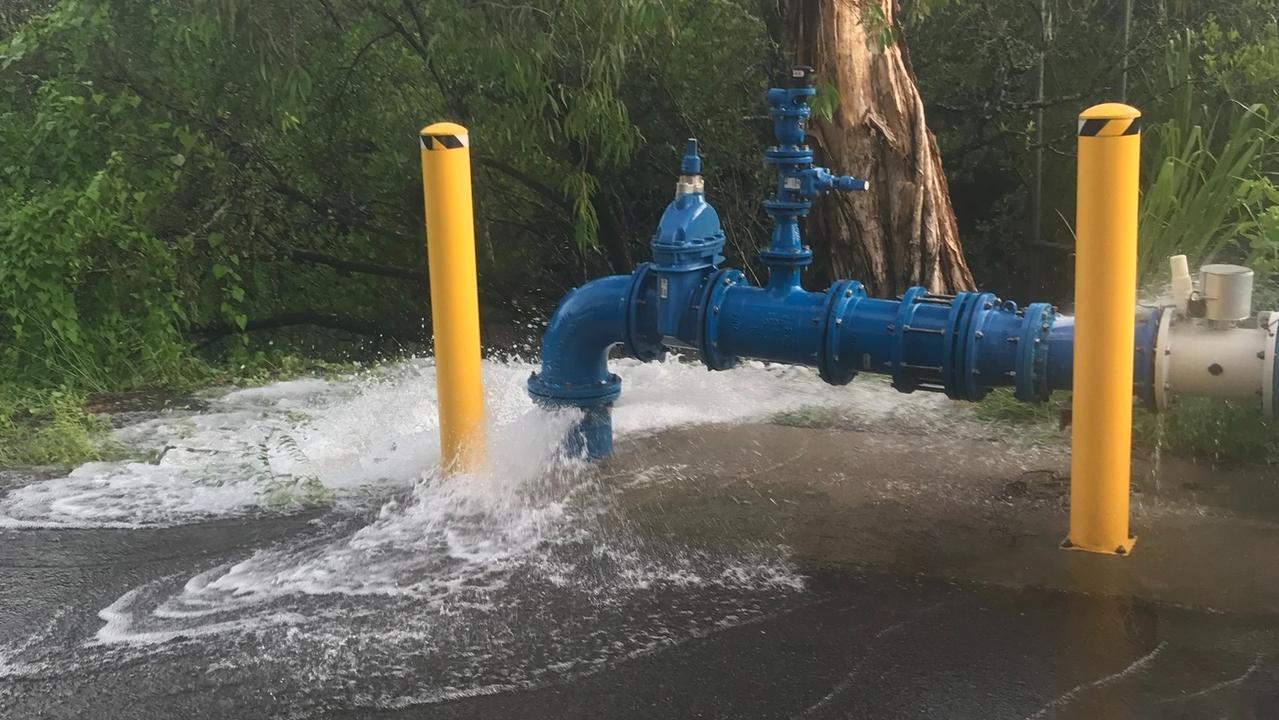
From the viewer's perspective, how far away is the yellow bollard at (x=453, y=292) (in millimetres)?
4188

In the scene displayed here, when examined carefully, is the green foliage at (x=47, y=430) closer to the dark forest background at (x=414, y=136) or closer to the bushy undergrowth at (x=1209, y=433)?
the dark forest background at (x=414, y=136)

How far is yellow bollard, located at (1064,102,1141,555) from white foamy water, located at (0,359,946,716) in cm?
89

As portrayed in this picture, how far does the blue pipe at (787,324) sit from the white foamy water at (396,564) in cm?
29

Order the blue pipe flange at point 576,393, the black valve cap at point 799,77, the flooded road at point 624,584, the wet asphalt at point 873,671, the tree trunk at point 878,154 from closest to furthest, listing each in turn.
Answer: the wet asphalt at point 873,671 → the flooded road at point 624,584 → the black valve cap at point 799,77 → the blue pipe flange at point 576,393 → the tree trunk at point 878,154

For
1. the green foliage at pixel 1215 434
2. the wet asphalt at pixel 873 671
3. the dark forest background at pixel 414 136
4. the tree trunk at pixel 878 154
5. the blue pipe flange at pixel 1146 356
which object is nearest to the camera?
the wet asphalt at pixel 873 671

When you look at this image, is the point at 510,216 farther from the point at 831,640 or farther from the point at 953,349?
the point at 831,640

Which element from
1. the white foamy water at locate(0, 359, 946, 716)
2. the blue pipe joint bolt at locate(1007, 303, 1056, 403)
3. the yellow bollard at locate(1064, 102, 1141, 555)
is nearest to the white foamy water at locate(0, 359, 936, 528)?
the white foamy water at locate(0, 359, 946, 716)

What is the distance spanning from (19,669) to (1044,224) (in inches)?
244

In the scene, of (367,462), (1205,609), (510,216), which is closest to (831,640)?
(1205,609)

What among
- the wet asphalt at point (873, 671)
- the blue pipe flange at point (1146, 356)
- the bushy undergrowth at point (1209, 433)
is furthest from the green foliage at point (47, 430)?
the blue pipe flange at point (1146, 356)

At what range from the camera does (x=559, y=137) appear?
723 centimetres

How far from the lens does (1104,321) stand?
3.39 metres

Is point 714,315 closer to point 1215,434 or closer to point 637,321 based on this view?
point 637,321

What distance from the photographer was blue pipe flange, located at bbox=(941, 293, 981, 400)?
152 inches
